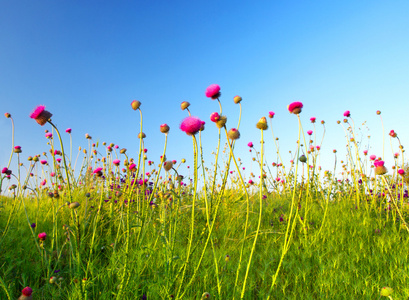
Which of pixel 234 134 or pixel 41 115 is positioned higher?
pixel 41 115

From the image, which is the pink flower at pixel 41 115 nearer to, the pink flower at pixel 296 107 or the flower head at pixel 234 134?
the flower head at pixel 234 134

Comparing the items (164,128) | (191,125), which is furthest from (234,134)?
(164,128)

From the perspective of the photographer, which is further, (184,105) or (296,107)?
(184,105)

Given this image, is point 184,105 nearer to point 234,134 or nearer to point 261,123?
point 234,134

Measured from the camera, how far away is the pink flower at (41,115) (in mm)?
2008

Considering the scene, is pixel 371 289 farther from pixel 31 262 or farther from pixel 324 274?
pixel 31 262

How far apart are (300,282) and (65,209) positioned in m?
3.52

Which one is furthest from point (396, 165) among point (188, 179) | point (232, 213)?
point (188, 179)

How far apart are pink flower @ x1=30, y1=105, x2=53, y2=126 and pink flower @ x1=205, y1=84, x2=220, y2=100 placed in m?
1.16

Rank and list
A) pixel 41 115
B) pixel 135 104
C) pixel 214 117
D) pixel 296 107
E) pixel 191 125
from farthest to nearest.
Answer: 1. pixel 135 104
2. pixel 296 107
3. pixel 41 115
4. pixel 214 117
5. pixel 191 125

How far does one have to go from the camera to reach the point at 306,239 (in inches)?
137

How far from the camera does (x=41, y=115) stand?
2.01 meters

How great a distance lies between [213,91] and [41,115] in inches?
49.2

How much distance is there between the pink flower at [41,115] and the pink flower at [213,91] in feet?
3.81
